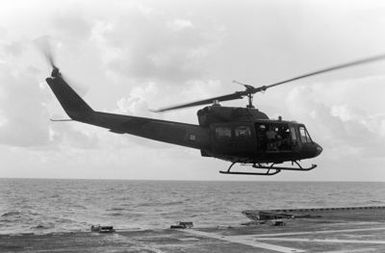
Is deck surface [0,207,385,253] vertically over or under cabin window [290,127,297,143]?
under

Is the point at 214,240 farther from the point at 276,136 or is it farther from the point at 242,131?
the point at 276,136

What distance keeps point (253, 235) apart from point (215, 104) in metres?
5.81

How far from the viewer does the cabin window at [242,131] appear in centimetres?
1920

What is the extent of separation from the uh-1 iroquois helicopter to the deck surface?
2.89 m

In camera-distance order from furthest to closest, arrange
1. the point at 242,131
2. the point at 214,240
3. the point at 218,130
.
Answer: the point at 218,130 → the point at 242,131 → the point at 214,240

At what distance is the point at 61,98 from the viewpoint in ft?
64.1

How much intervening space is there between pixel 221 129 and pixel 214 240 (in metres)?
4.49

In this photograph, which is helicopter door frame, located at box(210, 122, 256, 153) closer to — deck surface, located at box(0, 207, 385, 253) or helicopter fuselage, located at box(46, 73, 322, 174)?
helicopter fuselage, located at box(46, 73, 322, 174)

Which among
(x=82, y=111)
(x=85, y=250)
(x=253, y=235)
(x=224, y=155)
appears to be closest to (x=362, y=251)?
(x=253, y=235)

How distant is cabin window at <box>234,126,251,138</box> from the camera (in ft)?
63.0

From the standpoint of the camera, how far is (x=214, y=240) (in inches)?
723

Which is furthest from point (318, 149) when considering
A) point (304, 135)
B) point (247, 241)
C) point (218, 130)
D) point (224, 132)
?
point (247, 241)

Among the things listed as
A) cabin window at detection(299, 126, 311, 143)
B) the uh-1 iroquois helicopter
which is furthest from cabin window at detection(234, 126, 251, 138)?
cabin window at detection(299, 126, 311, 143)

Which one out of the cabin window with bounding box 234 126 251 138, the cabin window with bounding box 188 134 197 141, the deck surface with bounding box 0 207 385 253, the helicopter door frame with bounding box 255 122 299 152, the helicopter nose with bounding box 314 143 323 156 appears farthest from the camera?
the helicopter nose with bounding box 314 143 323 156
